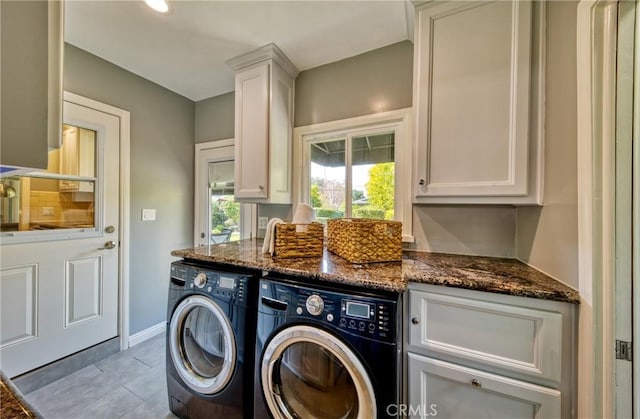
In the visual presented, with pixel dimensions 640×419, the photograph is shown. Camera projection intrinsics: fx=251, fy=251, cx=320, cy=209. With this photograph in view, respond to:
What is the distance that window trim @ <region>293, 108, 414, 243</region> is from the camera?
1738 mm

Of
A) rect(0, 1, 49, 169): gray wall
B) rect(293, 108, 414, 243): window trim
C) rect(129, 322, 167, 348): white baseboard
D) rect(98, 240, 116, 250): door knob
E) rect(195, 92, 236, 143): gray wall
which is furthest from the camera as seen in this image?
rect(195, 92, 236, 143): gray wall

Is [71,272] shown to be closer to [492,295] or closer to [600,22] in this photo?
[492,295]

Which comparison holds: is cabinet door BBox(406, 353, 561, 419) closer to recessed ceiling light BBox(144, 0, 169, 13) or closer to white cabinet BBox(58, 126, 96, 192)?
recessed ceiling light BBox(144, 0, 169, 13)

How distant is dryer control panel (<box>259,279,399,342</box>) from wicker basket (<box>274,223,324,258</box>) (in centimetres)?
28

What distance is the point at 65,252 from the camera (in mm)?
1853

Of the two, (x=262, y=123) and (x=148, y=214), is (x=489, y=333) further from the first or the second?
(x=148, y=214)

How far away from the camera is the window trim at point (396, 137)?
1738mm

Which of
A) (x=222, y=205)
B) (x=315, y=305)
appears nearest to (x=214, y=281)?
(x=315, y=305)

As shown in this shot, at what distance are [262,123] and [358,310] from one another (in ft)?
4.97

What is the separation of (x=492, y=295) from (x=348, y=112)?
5.06 ft

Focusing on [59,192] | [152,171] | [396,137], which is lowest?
[59,192]

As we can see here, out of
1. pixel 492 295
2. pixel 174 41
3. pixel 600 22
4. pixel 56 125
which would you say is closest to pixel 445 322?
pixel 492 295

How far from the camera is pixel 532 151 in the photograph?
1137mm

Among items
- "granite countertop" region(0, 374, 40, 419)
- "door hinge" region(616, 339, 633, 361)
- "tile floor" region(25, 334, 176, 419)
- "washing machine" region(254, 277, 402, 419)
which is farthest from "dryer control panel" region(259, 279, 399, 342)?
"tile floor" region(25, 334, 176, 419)
